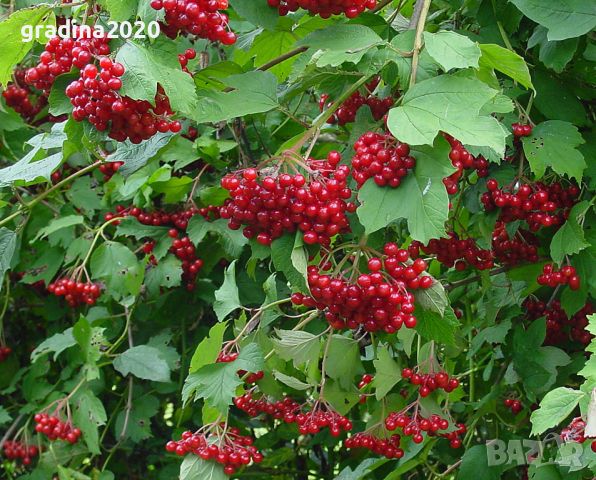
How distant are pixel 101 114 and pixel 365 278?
53 cm

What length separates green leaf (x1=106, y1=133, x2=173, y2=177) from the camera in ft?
5.94

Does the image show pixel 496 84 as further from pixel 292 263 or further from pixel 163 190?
pixel 163 190

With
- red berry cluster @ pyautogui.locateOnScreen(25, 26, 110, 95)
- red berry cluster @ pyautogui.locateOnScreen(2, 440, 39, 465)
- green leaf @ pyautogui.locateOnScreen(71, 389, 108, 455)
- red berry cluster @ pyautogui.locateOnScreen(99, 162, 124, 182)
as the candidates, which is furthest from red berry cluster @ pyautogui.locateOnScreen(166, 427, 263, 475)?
red berry cluster @ pyautogui.locateOnScreen(2, 440, 39, 465)

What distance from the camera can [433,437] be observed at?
88.3 inches

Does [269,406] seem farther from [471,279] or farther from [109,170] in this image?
[109,170]

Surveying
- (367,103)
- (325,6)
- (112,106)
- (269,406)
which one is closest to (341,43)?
(325,6)

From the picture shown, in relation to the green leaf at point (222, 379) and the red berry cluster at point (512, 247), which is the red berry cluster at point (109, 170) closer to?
the green leaf at point (222, 379)

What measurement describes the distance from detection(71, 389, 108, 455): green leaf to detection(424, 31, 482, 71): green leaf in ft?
6.50

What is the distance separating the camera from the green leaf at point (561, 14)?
5.81 feet

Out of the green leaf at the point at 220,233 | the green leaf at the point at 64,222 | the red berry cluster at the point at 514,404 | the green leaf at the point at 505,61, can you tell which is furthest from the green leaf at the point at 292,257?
the green leaf at the point at 64,222

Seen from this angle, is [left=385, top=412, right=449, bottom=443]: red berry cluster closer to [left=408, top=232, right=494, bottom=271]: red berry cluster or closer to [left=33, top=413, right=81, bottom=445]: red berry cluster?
[left=408, top=232, right=494, bottom=271]: red berry cluster

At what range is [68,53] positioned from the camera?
1.50 m

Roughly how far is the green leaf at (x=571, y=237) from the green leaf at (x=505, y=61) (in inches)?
15.4

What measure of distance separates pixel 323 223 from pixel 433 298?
258mm
